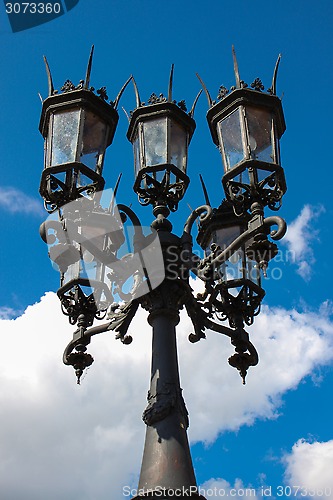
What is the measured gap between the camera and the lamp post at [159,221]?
5.66m

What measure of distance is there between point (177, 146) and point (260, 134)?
0.80m

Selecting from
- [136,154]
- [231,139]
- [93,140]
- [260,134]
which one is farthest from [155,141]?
[260,134]

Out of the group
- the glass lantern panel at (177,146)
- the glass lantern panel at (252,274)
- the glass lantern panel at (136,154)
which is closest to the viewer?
the glass lantern panel at (177,146)

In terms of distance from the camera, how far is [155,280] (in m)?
5.74

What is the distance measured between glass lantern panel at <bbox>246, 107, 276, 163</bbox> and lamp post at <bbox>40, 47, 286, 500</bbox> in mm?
10

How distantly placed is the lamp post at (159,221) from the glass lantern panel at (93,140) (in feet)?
0.03

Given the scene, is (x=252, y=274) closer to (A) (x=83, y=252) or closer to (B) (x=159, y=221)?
(B) (x=159, y=221)

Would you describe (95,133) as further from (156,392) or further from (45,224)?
(156,392)

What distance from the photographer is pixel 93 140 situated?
6160 millimetres

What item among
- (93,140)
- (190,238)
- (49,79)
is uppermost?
(49,79)

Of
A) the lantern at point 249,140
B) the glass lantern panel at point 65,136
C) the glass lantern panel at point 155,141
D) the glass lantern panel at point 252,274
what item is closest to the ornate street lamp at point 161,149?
the glass lantern panel at point 155,141

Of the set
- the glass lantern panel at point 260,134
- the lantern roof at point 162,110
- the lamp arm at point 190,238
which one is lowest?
the lamp arm at point 190,238

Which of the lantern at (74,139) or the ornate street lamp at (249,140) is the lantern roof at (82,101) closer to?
the lantern at (74,139)

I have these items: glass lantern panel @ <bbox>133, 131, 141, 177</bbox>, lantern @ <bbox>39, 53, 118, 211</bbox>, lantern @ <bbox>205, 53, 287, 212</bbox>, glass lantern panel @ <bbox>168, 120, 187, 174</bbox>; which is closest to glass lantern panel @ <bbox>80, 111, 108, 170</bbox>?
lantern @ <bbox>39, 53, 118, 211</bbox>
